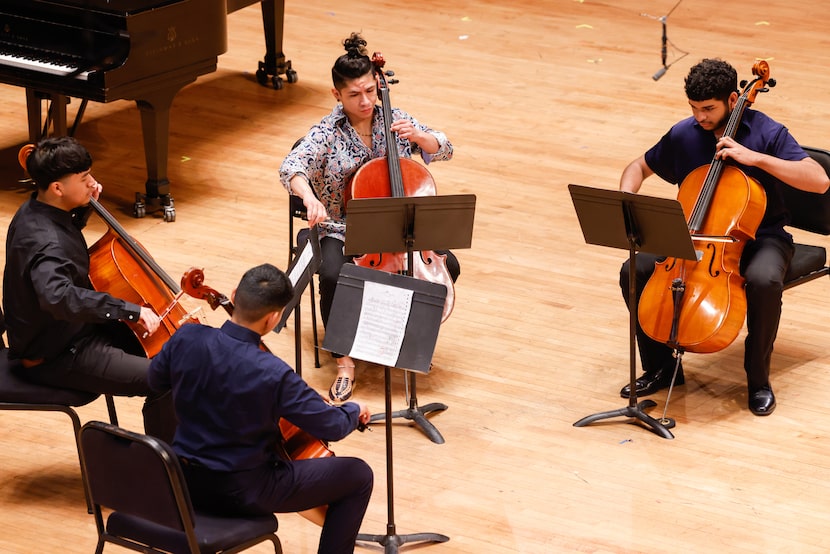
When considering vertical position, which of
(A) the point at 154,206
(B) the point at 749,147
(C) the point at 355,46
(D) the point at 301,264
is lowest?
(A) the point at 154,206

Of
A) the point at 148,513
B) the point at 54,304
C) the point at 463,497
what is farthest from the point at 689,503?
the point at 54,304

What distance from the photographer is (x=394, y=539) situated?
3.60 metres

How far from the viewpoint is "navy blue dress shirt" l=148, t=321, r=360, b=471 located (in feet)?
9.74

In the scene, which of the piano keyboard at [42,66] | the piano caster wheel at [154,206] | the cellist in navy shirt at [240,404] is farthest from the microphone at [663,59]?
the cellist in navy shirt at [240,404]

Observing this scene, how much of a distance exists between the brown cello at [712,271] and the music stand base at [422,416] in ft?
2.71

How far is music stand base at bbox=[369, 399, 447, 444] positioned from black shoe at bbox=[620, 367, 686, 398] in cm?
71

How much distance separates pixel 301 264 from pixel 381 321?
12.8 inches

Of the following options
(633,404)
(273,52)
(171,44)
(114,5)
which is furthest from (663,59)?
(633,404)

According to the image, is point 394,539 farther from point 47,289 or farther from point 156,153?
point 156,153

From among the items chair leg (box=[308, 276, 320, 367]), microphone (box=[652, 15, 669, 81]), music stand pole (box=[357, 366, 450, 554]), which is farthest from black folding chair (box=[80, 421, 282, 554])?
microphone (box=[652, 15, 669, 81])

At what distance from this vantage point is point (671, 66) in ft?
26.1

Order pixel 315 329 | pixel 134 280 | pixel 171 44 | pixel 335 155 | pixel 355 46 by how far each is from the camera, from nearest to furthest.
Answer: pixel 134 280 → pixel 355 46 → pixel 335 155 → pixel 315 329 → pixel 171 44

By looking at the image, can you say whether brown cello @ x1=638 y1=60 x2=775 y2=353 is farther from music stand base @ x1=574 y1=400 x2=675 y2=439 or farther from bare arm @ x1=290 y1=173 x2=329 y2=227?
bare arm @ x1=290 y1=173 x2=329 y2=227

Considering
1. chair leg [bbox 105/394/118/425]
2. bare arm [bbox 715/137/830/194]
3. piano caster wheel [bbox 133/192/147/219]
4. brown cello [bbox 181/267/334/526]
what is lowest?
piano caster wheel [bbox 133/192/147/219]
